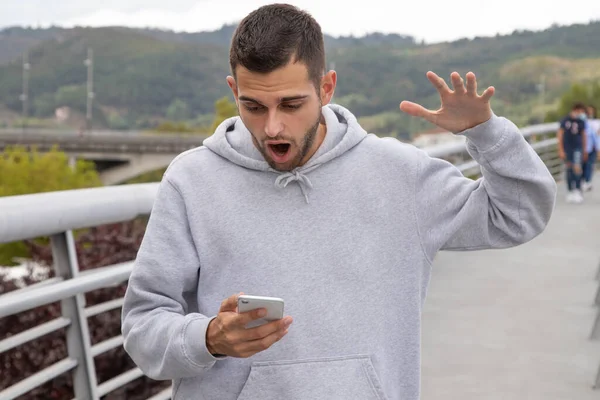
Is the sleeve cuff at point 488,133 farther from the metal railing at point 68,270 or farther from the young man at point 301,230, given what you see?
the metal railing at point 68,270

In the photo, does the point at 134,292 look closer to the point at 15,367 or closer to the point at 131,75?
the point at 15,367

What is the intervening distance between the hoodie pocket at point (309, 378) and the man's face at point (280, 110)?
1.32 ft

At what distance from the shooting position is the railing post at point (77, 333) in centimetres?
306

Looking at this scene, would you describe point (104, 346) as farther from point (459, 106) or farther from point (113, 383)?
point (459, 106)

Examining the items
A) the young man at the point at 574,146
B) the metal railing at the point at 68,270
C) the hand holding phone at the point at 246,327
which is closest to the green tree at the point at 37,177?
the young man at the point at 574,146

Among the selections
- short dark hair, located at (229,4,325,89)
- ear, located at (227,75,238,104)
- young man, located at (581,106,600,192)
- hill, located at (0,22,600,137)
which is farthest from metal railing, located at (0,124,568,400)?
hill, located at (0,22,600,137)

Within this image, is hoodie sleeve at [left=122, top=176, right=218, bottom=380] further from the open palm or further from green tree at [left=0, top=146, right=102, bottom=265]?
green tree at [left=0, top=146, right=102, bottom=265]

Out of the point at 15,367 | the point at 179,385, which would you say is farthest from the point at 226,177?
the point at 15,367

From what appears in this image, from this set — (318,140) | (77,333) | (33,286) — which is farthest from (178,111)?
(318,140)

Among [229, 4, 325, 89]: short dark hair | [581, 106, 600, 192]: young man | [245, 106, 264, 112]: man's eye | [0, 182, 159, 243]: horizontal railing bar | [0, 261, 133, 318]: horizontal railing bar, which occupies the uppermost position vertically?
[229, 4, 325, 89]: short dark hair

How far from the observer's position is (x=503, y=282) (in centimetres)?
781

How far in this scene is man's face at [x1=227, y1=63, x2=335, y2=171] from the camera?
78.6 inches

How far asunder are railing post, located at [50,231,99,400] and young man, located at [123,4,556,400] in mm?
972

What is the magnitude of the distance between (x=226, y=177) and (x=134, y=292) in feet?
0.99
